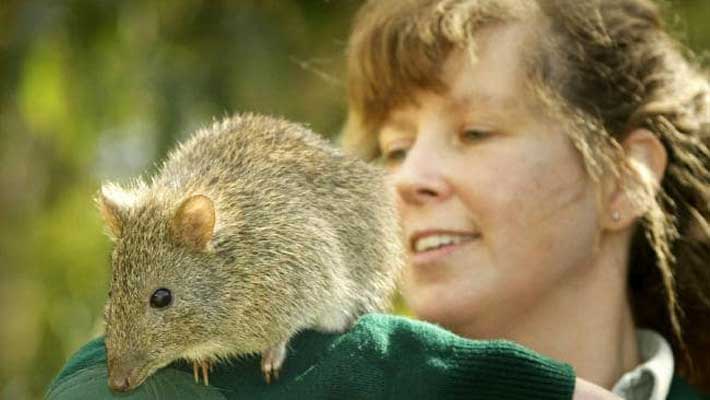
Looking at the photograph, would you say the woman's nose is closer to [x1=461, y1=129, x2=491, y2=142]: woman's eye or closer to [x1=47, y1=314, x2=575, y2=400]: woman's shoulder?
[x1=461, y1=129, x2=491, y2=142]: woman's eye

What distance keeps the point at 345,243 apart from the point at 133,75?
235 cm

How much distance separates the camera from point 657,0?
4988 mm

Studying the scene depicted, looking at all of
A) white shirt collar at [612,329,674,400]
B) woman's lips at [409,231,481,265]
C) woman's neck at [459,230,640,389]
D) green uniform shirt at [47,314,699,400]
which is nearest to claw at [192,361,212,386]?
green uniform shirt at [47,314,699,400]

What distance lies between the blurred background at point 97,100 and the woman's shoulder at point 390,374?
2.05 metres

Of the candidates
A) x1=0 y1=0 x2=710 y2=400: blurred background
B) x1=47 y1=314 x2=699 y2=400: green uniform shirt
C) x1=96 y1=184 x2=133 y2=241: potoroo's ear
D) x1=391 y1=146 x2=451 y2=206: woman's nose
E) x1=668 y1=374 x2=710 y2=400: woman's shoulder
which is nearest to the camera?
x1=47 y1=314 x2=699 y2=400: green uniform shirt

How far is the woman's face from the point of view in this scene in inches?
164

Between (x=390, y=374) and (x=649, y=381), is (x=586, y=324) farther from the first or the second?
(x=390, y=374)

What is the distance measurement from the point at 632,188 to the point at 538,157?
16.8 inches

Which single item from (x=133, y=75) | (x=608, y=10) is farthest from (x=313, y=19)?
(x=608, y=10)

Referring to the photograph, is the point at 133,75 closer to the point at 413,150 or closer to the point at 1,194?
the point at 1,194

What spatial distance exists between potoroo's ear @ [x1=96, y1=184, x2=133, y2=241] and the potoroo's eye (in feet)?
0.73

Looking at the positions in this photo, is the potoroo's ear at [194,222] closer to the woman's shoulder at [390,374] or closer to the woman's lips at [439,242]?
the woman's shoulder at [390,374]

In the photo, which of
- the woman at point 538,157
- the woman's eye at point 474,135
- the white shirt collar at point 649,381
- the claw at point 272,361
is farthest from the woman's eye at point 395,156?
the claw at point 272,361

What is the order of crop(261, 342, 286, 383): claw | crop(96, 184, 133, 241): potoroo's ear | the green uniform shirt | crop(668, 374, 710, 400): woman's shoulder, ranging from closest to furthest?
1. the green uniform shirt
2. crop(261, 342, 286, 383): claw
3. crop(96, 184, 133, 241): potoroo's ear
4. crop(668, 374, 710, 400): woman's shoulder
